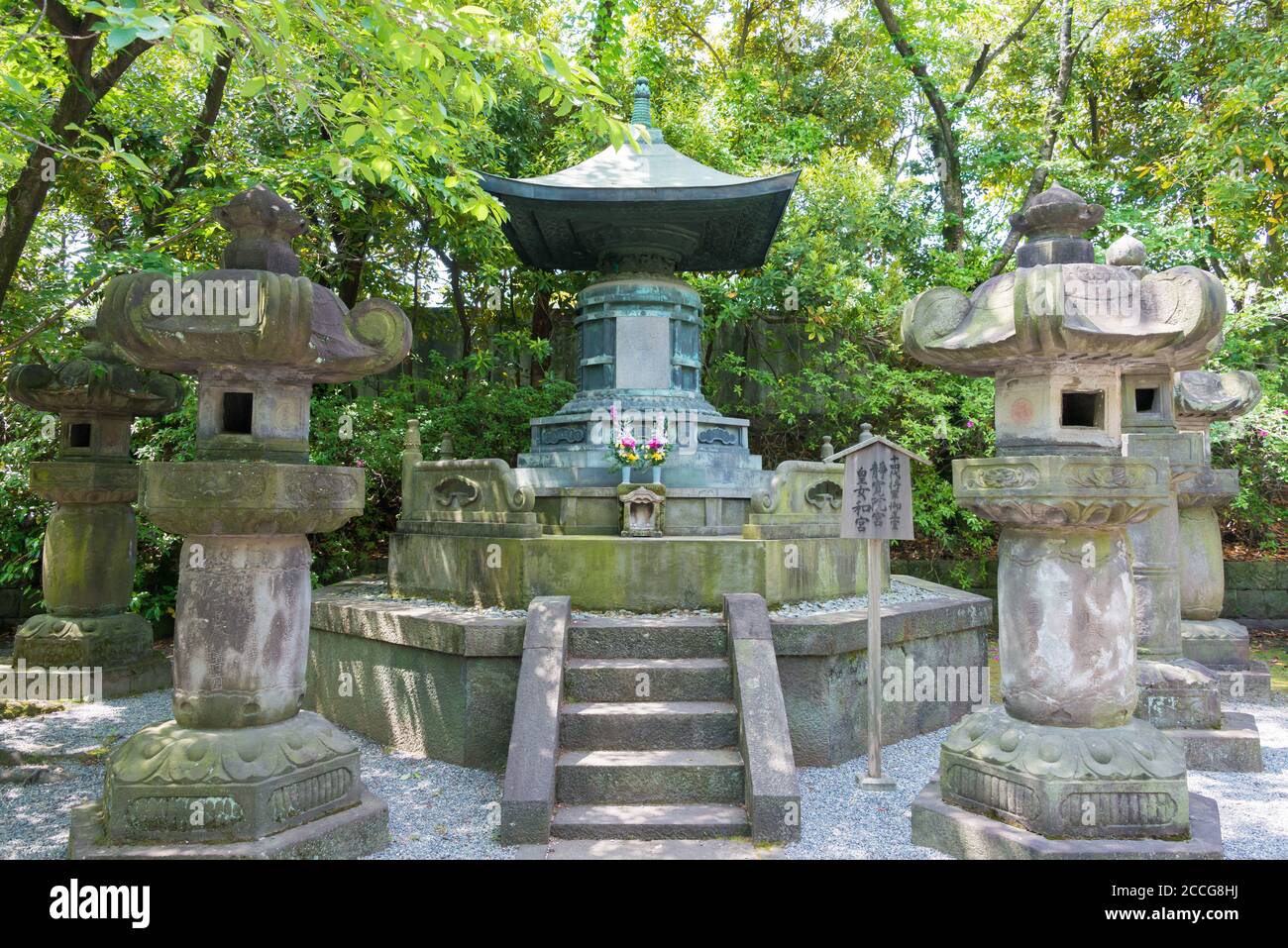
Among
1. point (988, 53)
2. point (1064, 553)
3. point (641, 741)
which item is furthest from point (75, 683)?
point (988, 53)

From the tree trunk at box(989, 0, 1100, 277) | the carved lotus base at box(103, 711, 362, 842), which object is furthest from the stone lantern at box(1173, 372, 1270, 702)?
the carved lotus base at box(103, 711, 362, 842)

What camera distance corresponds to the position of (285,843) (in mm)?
3658

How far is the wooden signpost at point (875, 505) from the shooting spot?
16.8 feet

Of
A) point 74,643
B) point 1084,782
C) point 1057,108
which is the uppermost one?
point 1057,108

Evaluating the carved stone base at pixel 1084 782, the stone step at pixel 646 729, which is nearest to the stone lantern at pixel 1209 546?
the carved stone base at pixel 1084 782

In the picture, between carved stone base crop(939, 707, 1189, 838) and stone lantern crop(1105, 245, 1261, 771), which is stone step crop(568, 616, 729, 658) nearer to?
carved stone base crop(939, 707, 1189, 838)

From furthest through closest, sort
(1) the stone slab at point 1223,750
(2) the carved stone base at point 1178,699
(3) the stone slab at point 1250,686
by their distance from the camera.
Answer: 1. (3) the stone slab at point 1250,686
2. (2) the carved stone base at point 1178,699
3. (1) the stone slab at point 1223,750

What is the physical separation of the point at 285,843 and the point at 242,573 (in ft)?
4.34

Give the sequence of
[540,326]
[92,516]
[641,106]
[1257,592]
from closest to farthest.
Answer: [92,516]
[641,106]
[1257,592]
[540,326]

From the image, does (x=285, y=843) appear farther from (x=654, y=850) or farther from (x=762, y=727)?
(x=762, y=727)

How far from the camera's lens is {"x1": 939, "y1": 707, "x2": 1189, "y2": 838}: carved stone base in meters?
3.66

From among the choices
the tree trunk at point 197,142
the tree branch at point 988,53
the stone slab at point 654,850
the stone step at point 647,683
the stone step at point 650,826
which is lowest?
the stone slab at point 654,850

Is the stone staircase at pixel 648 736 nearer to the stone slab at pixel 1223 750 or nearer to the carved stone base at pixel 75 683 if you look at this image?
the stone slab at pixel 1223 750

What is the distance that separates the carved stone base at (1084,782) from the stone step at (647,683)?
1697 mm
